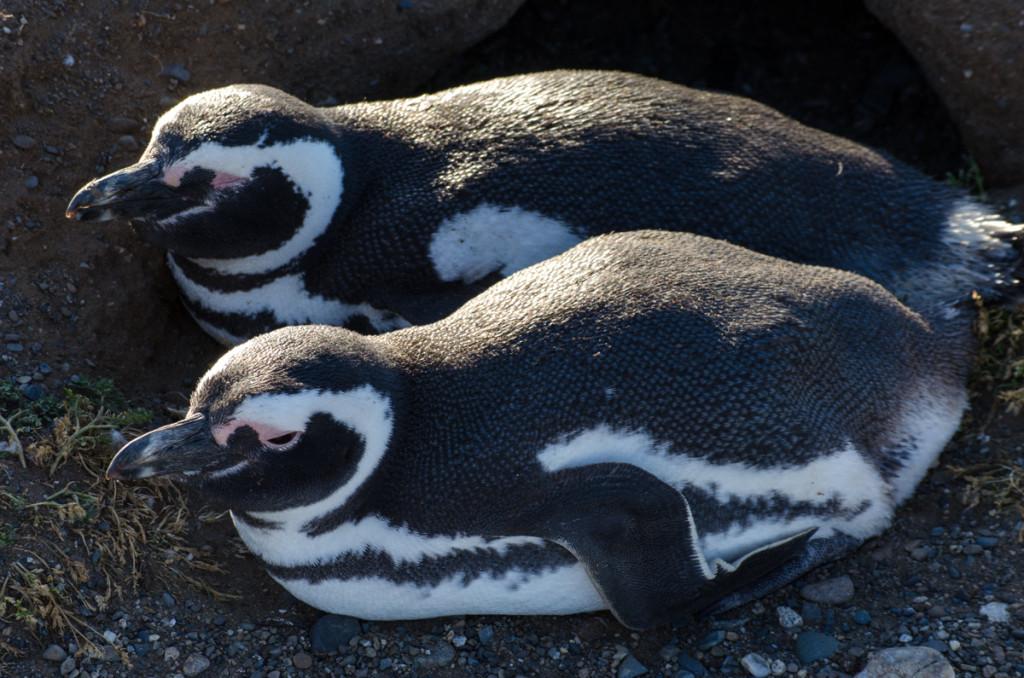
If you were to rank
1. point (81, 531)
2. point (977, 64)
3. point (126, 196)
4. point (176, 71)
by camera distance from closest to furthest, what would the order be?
point (81, 531) → point (126, 196) → point (176, 71) → point (977, 64)

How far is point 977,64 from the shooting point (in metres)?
3.68

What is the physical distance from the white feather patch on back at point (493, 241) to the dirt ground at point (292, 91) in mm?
953

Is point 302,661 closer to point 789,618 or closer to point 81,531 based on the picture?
point 81,531

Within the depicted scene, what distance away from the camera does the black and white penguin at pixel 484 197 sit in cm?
297

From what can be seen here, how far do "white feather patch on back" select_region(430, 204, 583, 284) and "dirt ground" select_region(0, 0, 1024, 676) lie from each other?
3.13 feet

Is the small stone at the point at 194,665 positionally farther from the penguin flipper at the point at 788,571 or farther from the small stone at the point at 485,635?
the penguin flipper at the point at 788,571

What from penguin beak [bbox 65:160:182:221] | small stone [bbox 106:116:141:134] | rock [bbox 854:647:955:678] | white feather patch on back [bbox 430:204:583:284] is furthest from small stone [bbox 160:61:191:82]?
rock [bbox 854:647:955:678]

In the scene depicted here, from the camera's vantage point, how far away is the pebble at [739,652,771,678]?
8.14 feet

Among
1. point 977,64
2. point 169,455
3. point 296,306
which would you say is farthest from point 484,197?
point 977,64

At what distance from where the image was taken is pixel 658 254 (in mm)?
2686

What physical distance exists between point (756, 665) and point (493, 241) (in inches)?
51.1

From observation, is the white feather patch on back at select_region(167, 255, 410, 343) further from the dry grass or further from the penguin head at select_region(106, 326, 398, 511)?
the penguin head at select_region(106, 326, 398, 511)

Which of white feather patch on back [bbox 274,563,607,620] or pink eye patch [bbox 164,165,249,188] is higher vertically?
pink eye patch [bbox 164,165,249,188]

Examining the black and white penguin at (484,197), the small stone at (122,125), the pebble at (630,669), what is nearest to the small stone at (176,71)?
the small stone at (122,125)
